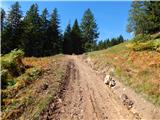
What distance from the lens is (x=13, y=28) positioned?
67.1 metres

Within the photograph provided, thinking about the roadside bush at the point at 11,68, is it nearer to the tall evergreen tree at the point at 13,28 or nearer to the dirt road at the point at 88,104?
the dirt road at the point at 88,104

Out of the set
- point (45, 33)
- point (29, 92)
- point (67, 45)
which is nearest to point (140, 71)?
point (29, 92)

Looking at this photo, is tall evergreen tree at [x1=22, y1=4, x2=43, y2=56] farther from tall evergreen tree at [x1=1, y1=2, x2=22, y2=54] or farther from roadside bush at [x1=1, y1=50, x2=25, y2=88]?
roadside bush at [x1=1, y1=50, x2=25, y2=88]

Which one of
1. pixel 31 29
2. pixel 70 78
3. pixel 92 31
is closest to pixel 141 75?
pixel 70 78

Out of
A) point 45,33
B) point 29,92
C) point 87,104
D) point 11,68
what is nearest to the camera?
point 87,104

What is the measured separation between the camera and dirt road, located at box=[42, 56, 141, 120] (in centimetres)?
1619

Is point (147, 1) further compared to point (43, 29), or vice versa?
point (43, 29)

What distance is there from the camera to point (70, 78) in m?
24.3

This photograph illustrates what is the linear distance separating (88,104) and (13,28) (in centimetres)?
5197

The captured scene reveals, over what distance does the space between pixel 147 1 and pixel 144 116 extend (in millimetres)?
33859

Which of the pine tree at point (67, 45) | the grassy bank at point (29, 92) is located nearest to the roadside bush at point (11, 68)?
the grassy bank at point (29, 92)

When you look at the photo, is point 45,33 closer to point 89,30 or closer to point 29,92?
point 89,30

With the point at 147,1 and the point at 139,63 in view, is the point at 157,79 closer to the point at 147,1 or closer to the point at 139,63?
the point at 139,63

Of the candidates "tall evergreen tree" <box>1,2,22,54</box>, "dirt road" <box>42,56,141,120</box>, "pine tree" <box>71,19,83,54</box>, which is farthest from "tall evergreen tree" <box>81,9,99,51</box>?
"dirt road" <box>42,56,141,120</box>
